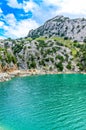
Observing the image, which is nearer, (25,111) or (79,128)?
(79,128)

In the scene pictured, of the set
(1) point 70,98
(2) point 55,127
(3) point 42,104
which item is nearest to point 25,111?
(3) point 42,104

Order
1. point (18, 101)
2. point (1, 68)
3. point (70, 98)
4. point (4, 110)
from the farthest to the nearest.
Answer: point (1, 68) → point (70, 98) → point (18, 101) → point (4, 110)

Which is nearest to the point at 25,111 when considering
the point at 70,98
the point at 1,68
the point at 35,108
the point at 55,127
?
the point at 35,108

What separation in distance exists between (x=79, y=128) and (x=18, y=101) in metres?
35.3

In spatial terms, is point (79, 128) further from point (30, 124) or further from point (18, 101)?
point (18, 101)

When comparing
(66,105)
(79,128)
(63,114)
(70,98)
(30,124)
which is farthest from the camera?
A: (70,98)

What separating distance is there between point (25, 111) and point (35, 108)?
4513 mm

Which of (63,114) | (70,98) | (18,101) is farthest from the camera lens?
(70,98)

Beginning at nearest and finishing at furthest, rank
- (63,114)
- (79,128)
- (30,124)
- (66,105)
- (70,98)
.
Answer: (79,128) < (30,124) < (63,114) < (66,105) < (70,98)

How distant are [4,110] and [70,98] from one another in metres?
28.9

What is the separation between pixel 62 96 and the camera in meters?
97.4

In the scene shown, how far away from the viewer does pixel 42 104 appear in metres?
81.0

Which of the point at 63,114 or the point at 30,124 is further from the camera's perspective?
the point at 63,114

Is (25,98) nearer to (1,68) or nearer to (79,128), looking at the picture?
(79,128)
